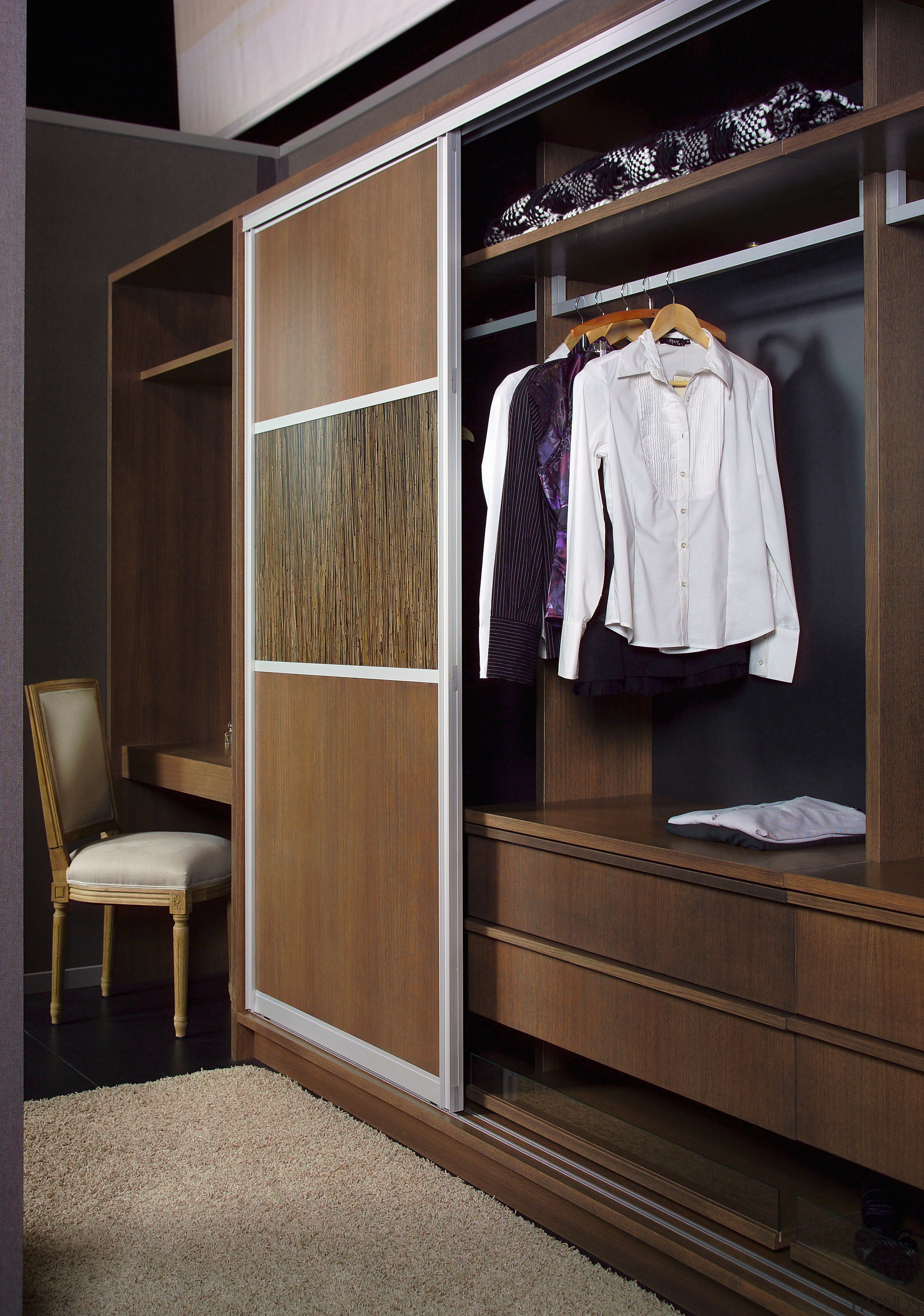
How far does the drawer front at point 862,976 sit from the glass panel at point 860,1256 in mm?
304

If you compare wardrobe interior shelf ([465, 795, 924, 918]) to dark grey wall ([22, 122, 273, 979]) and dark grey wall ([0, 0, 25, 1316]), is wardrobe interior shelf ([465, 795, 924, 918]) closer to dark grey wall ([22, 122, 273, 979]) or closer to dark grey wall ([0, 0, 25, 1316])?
dark grey wall ([0, 0, 25, 1316])

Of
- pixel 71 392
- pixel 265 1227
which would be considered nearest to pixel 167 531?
pixel 71 392

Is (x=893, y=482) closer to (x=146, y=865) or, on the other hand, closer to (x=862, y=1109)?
(x=862, y=1109)

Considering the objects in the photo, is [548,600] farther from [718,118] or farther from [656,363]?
[718,118]

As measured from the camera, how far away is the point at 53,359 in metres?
3.97

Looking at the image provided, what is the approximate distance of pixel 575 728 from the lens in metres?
2.80

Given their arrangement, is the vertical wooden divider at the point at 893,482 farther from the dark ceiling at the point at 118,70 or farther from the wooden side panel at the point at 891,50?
the dark ceiling at the point at 118,70

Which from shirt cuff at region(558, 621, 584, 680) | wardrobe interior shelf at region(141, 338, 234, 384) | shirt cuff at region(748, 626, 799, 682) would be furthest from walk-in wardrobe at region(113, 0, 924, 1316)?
wardrobe interior shelf at region(141, 338, 234, 384)

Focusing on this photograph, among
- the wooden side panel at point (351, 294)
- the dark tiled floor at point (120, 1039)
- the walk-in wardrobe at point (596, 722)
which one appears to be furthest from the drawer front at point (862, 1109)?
the dark tiled floor at point (120, 1039)

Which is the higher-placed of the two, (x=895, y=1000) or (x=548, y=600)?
(x=548, y=600)

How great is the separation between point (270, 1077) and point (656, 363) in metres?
2.05

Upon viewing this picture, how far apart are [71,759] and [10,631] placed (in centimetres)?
214

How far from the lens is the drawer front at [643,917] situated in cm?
196

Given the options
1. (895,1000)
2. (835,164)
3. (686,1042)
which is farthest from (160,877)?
(835,164)
